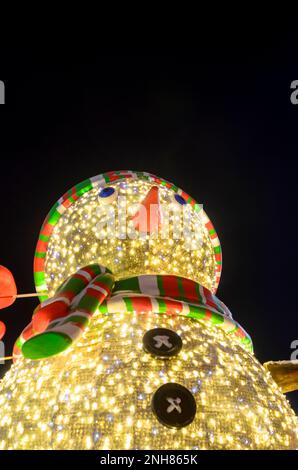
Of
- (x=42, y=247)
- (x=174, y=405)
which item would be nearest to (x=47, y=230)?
(x=42, y=247)

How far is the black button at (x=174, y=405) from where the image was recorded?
1.53 m

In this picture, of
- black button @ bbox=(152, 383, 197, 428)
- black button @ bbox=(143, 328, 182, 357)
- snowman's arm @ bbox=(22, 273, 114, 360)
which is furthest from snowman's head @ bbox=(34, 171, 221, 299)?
black button @ bbox=(152, 383, 197, 428)

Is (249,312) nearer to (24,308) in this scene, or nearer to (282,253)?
(282,253)

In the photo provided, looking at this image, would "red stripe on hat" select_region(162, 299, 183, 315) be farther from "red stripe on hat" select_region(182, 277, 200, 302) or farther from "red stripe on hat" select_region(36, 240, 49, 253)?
"red stripe on hat" select_region(36, 240, 49, 253)

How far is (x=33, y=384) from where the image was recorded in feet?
5.82

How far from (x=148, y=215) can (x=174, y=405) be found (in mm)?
937

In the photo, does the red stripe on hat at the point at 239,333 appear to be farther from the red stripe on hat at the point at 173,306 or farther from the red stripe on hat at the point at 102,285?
the red stripe on hat at the point at 102,285

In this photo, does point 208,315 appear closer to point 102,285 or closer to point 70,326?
point 102,285

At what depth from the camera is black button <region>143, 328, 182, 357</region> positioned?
5.61 feet

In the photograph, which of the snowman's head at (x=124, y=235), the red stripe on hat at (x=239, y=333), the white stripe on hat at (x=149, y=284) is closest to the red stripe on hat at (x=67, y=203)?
the snowman's head at (x=124, y=235)

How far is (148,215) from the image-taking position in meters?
2.20

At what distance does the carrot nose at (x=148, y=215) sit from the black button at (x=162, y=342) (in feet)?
1.87
